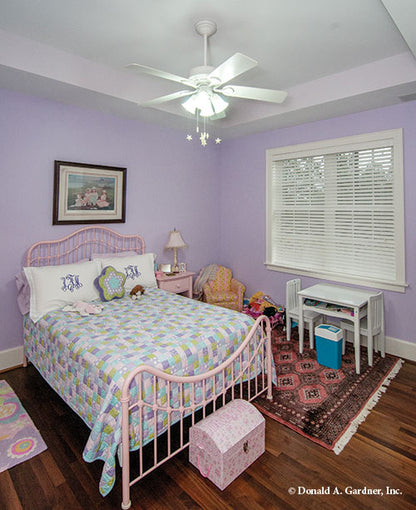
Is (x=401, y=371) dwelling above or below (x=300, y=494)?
above

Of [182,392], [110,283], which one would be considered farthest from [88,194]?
[182,392]

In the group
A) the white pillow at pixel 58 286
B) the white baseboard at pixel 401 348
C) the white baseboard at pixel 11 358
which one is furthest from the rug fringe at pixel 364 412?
the white baseboard at pixel 11 358

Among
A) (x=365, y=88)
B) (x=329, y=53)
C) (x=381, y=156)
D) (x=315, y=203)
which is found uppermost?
(x=329, y=53)

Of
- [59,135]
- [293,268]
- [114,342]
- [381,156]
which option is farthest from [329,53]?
[114,342]

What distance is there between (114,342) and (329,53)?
3.04 metres

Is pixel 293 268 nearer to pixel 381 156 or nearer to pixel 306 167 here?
pixel 306 167

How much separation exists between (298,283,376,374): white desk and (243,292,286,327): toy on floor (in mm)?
675

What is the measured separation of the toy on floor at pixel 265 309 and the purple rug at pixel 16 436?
2765 mm

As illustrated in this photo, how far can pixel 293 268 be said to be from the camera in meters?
4.26

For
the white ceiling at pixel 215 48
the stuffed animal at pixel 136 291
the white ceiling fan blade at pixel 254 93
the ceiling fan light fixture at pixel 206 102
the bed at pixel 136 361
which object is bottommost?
the bed at pixel 136 361

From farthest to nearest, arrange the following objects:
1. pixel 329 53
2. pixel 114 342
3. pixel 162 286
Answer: pixel 162 286 < pixel 329 53 < pixel 114 342

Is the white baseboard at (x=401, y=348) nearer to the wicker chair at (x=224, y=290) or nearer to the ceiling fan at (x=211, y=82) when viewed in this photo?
the wicker chair at (x=224, y=290)

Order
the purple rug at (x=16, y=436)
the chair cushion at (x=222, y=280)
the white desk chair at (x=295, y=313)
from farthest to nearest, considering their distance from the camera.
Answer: the chair cushion at (x=222, y=280), the white desk chair at (x=295, y=313), the purple rug at (x=16, y=436)

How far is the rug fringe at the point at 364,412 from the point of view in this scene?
212cm
